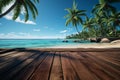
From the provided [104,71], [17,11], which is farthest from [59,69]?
[17,11]

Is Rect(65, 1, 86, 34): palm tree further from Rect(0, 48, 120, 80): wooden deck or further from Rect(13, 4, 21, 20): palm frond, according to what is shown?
Rect(0, 48, 120, 80): wooden deck

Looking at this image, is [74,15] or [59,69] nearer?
[59,69]

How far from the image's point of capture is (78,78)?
5.75ft

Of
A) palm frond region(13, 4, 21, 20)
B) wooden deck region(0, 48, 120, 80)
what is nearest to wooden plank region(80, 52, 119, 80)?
wooden deck region(0, 48, 120, 80)

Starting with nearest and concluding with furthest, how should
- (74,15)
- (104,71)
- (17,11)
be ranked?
(104,71) < (17,11) < (74,15)

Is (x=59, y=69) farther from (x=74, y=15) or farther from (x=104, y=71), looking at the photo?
(x=74, y=15)

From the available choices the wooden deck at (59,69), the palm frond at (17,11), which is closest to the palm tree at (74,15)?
the palm frond at (17,11)

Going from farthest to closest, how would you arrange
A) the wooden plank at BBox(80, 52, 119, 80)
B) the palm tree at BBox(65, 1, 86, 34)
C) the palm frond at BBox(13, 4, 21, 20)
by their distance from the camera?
1. the palm tree at BBox(65, 1, 86, 34)
2. the palm frond at BBox(13, 4, 21, 20)
3. the wooden plank at BBox(80, 52, 119, 80)

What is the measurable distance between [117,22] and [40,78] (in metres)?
40.8

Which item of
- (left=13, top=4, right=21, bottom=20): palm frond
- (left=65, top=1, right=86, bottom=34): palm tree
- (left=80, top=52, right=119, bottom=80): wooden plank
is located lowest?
(left=80, top=52, right=119, bottom=80): wooden plank

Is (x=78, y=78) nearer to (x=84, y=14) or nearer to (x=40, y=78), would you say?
(x=40, y=78)

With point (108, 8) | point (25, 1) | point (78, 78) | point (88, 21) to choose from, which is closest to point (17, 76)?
point (78, 78)

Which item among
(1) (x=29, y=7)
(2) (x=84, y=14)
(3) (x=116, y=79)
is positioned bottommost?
(3) (x=116, y=79)

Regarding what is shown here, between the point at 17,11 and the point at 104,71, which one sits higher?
the point at 17,11
